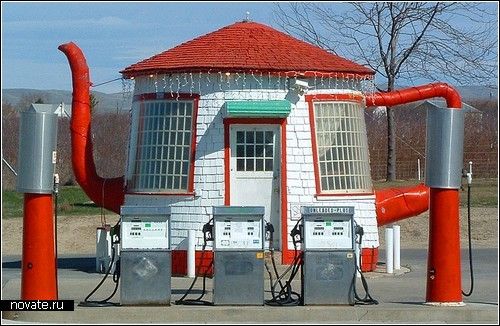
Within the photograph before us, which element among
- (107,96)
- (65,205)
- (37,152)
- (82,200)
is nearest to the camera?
(37,152)

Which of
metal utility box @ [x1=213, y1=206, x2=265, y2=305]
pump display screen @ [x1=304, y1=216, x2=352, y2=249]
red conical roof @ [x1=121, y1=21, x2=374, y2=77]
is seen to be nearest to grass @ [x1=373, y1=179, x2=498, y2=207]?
red conical roof @ [x1=121, y1=21, x2=374, y2=77]

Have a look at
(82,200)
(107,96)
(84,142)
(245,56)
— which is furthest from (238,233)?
(82,200)

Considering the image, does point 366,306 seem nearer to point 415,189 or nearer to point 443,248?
point 443,248

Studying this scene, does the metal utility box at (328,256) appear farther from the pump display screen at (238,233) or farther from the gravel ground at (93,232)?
the gravel ground at (93,232)

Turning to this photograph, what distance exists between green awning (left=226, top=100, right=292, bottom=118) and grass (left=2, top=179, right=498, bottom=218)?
13504mm

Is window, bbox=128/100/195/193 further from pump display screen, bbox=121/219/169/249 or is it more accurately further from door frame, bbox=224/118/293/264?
pump display screen, bbox=121/219/169/249

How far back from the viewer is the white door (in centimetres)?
2039

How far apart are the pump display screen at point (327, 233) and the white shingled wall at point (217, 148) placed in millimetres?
4589

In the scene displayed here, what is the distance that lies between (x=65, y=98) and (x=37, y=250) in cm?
4435

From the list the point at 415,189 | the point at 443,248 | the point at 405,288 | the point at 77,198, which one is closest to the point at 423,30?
the point at 77,198

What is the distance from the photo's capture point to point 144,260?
15.5m

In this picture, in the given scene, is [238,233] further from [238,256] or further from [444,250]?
[444,250]

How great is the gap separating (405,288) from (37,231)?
6.15 meters

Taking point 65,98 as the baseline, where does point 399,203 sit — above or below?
below
